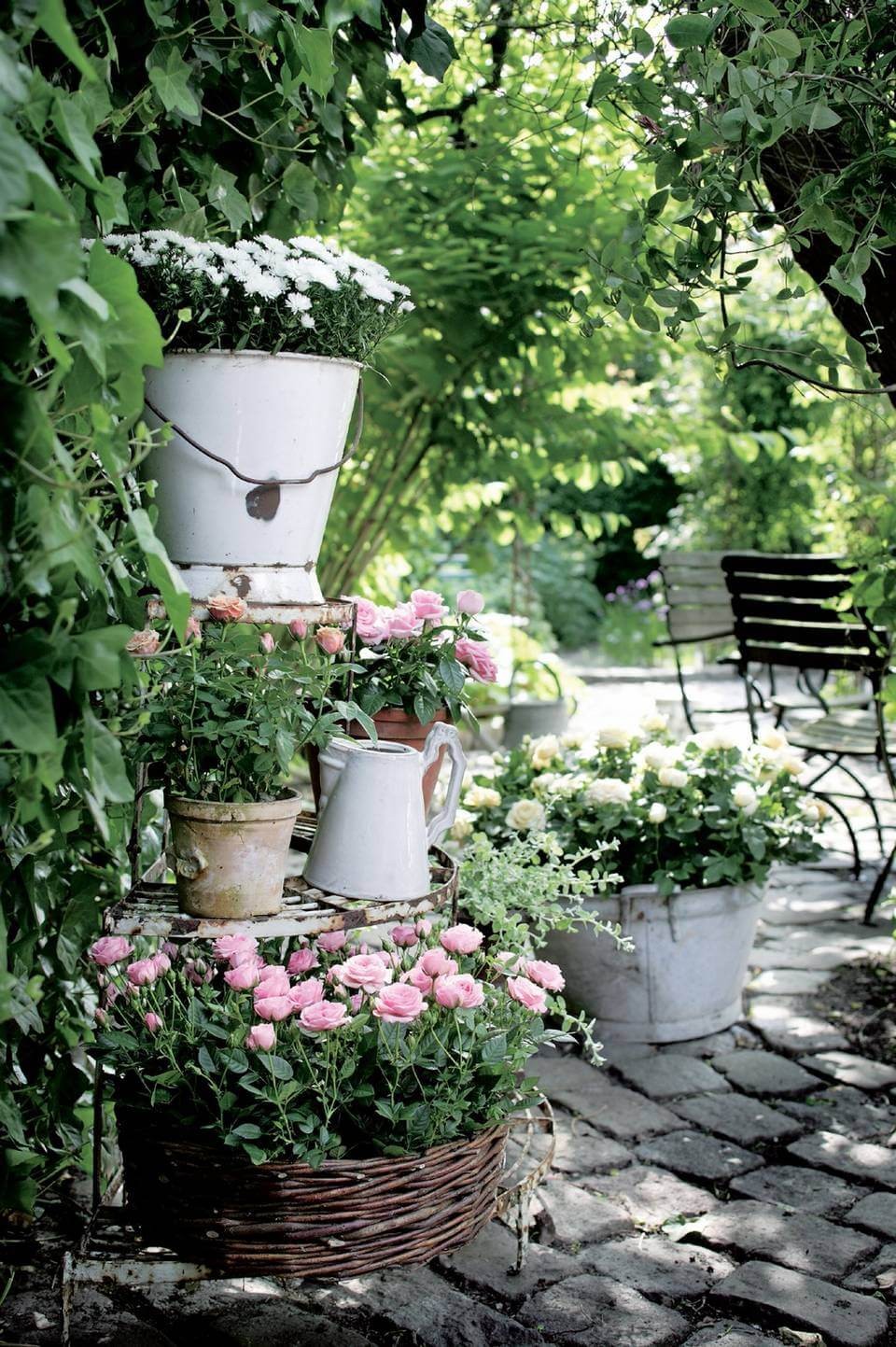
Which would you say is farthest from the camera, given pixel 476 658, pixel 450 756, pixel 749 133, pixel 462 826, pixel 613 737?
pixel 613 737

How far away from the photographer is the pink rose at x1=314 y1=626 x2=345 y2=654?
1611 millimetres

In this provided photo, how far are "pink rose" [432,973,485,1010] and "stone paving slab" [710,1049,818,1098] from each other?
3.89 ft

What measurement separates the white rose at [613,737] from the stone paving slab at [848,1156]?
3.01 feet

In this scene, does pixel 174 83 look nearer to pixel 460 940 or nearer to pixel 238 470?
pixel 238 470

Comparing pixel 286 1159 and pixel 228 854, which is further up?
pixel 228 854

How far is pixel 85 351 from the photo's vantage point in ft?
3.32

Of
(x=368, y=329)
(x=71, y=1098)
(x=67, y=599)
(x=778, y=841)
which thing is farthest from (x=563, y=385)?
(x=67, y=599)

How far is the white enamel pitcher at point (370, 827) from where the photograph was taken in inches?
64.6

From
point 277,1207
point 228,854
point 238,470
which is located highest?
point 238,470

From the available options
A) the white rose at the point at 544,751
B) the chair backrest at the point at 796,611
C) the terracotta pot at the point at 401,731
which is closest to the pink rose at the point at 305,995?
the terracotta pot at the point at 401,731

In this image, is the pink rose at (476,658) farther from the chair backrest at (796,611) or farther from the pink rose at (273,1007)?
the chair backrest at (796,611)

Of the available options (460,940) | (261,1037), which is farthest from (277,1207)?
(460,940)

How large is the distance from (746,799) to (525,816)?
0.47 meters

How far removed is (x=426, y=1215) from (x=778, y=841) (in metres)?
1.37
